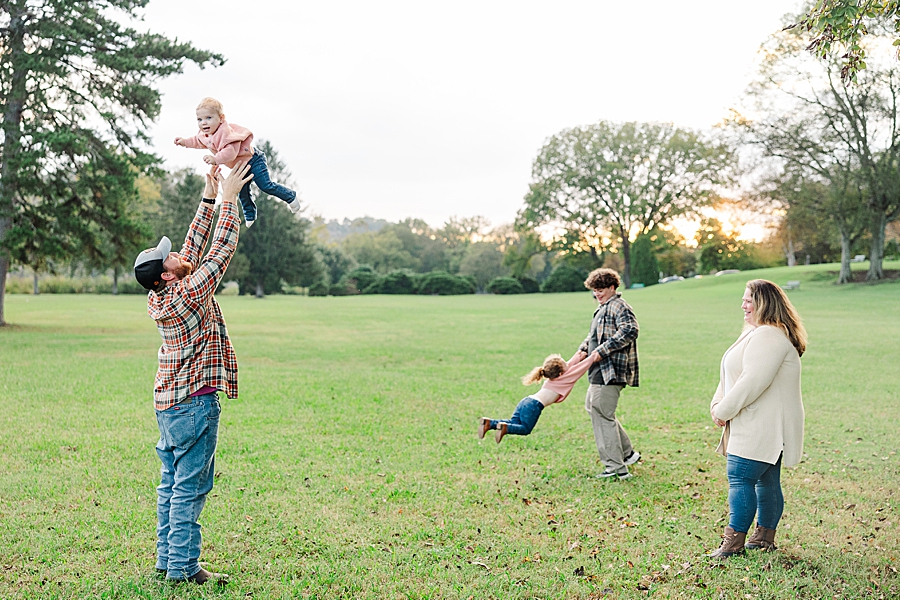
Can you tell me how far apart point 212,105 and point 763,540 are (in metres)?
4.50

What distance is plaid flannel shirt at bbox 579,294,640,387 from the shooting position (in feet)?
21.3

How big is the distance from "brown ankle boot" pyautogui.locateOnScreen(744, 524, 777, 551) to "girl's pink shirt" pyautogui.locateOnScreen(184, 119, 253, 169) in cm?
417

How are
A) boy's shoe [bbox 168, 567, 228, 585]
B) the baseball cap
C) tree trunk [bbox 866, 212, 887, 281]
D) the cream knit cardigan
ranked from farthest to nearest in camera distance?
tree trunk [bbox 866, 212, 887, 281], the cream knit cardigan, boy's shoe [bbox 168, 567, 228, 585], the baseball cap

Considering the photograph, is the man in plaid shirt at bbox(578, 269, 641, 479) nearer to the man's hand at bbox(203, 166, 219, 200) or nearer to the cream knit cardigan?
the cream knit cardigan

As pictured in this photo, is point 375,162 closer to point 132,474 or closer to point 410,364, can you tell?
point 410,364

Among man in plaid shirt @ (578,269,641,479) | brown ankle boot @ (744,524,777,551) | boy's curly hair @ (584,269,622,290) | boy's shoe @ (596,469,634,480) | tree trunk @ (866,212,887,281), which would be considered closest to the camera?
brown ankle boot @ (744,524,777,551)

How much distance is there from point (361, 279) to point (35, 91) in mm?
44145

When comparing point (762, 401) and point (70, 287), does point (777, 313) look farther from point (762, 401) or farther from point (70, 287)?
point (70, 287)

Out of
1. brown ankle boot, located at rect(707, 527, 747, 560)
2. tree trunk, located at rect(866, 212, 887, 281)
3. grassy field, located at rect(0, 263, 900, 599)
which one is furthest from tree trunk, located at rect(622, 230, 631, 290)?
brown ankle boot, located at rect(707, 527, 747, 560)

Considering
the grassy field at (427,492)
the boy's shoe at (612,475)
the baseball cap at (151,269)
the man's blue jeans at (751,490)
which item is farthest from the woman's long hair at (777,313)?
the baseball cap at (151,269)

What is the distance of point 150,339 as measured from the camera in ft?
68.4

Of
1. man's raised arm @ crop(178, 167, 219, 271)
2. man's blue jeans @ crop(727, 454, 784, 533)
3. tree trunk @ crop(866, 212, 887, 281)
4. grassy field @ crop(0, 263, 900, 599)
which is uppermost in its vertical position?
tree trunk @ crop(866, 212, 887, 281)

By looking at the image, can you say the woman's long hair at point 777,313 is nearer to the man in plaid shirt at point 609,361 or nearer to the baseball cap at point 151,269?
the man in plaid shirt at point 609,361

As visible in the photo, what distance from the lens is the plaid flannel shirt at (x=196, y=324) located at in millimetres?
3812
